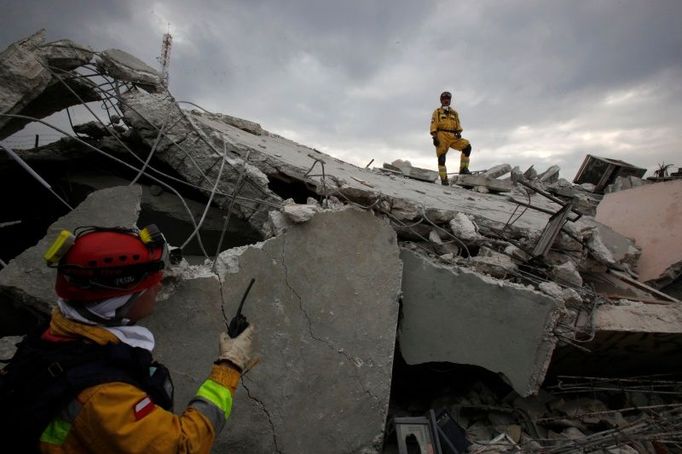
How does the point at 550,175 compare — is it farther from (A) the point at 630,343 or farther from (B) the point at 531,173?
(A) the point at 630,343

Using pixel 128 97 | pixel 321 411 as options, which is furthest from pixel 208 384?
pixel 128 97

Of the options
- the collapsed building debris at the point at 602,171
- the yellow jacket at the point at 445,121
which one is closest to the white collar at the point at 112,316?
the yellow jacket at the point at 445,121

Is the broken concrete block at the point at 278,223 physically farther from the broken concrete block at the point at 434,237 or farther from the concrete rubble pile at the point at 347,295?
the broken concrete block at the point at 434,237

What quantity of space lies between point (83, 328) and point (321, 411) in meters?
1.44

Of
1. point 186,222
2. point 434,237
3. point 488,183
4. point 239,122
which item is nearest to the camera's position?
point 434,237

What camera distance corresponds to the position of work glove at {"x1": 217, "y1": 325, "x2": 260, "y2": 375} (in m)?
1.42

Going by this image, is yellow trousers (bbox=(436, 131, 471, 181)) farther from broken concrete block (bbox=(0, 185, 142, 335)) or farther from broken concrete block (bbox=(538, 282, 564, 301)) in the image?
broken concrete block (bbox=(0, 185, 142, 335))

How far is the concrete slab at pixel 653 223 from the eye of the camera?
12.1ft

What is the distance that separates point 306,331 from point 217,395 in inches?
38.0

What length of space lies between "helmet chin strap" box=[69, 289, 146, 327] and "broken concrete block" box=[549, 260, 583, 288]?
295cm

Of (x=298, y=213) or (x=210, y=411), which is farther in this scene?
(x=298, y=213)

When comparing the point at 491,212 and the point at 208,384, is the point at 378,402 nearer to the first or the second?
the point at 208,384

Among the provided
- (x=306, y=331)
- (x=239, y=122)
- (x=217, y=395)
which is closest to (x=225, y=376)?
(x=217, y=395)

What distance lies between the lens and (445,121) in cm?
683
